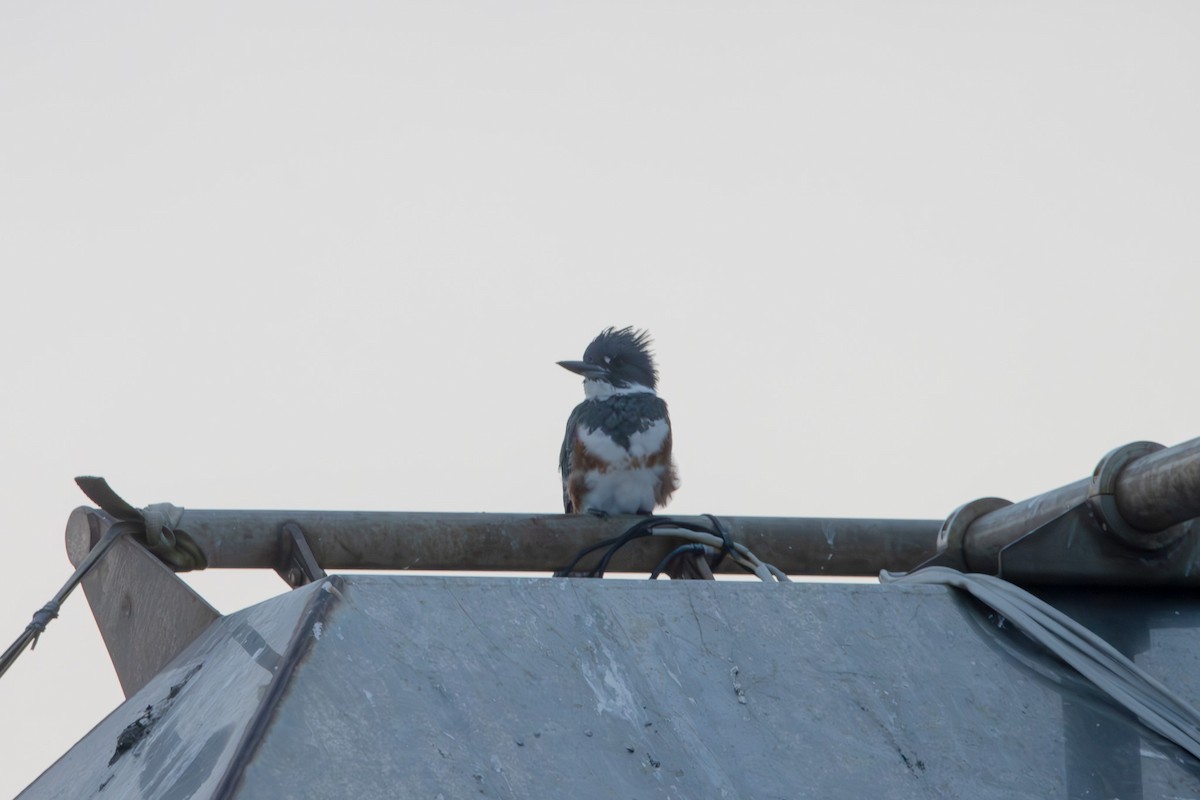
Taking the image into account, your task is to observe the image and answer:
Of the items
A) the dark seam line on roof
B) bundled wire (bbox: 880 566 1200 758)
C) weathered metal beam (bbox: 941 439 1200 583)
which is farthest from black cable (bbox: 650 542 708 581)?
the dark seam line on roof

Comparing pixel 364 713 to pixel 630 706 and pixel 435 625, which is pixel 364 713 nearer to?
pixel 435 625

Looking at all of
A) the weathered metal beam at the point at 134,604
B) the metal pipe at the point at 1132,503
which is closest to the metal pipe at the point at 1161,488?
the metal pipe at the point at 1132,503

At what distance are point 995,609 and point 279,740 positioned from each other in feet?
3.38

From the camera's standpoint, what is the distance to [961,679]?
6.04ft

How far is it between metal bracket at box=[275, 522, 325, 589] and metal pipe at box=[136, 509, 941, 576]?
0.05ft

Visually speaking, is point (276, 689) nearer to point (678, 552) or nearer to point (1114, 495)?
point (1114, 495)

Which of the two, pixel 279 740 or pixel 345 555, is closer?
pixel 279 740

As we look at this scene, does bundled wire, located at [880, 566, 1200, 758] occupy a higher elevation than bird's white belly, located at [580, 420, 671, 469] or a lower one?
lower

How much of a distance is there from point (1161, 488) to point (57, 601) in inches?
64.7

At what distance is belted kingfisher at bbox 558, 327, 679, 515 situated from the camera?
5.26 meters

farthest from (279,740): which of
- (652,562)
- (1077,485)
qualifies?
(652,562)

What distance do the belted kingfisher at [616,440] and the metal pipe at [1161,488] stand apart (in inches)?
126

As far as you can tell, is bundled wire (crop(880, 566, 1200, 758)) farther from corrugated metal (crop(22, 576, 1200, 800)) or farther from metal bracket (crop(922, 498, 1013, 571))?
metal bracket (crop(922, 498, 1013, 571))

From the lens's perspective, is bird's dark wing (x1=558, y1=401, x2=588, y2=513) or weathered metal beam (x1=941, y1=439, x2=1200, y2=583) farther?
bird's dark wing (x1=558, y1=401, x2=588, y2=513)
